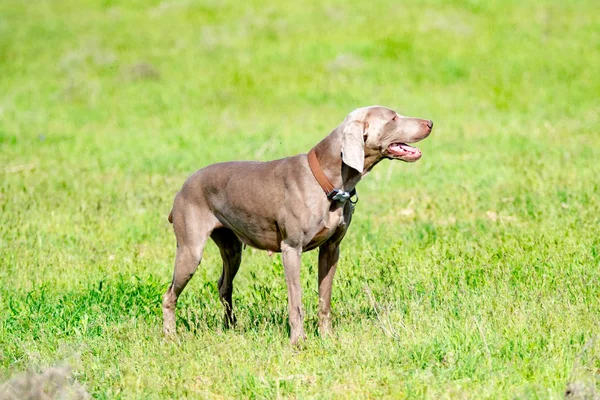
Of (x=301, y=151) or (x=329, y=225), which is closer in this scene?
(x=329, y=225)

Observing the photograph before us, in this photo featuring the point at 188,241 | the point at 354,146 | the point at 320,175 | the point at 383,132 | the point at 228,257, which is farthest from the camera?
the point at 228,257

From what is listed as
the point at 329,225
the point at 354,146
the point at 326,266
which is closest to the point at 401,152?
the point at 354,146

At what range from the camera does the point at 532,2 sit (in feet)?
81.7

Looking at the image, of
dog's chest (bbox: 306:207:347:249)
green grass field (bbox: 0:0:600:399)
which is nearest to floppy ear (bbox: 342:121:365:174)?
dog's chest (bbox: 306:207:347:249)

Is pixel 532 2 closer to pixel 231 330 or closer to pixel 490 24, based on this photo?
pixel 490 24

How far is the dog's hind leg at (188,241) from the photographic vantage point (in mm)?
7116

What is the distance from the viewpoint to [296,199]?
6.49 m

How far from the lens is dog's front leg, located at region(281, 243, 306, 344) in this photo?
6.46 metres

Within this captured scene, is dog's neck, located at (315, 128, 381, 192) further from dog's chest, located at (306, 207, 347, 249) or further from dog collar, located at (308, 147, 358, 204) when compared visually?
dog's chest, located at (306, 207, 347, 249)

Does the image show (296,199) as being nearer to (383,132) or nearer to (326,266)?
(326,266)

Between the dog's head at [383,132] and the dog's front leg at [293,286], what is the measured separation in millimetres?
806

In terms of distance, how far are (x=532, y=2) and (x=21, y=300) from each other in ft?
67.1

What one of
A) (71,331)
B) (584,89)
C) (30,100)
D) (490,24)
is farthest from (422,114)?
(71,331)

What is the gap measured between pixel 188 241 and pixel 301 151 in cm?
771
